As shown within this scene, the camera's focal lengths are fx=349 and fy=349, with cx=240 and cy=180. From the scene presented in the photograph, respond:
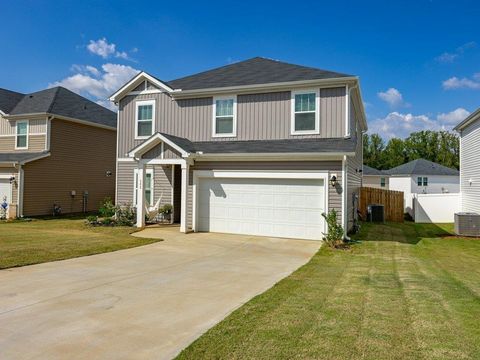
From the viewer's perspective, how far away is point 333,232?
1068cm

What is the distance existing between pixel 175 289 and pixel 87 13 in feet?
44.3

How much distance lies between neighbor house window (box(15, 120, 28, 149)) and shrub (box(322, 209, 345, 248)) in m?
17.8

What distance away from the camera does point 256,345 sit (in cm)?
374

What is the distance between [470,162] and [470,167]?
260mm

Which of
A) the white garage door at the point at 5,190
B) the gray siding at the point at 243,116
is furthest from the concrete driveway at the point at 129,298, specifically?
the white garage door at the point at 5,190

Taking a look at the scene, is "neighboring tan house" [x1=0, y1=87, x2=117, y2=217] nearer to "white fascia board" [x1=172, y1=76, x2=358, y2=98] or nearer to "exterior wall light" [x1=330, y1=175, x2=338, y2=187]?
"white fascia board" [x1=172, y1=76, x2=358, y2=98]

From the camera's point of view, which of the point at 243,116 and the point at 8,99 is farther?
the point at 8,99

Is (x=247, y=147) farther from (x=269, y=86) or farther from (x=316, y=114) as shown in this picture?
(x=316, y=114)

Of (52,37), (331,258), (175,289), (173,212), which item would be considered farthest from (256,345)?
(52,37)

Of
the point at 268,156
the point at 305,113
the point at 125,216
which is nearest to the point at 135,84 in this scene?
the point at 125,216

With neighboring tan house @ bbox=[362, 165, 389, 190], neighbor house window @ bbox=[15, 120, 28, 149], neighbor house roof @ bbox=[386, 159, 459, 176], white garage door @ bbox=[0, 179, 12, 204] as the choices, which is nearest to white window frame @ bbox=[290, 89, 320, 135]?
white garage door @ bbox=[0, 179, 12, 204]

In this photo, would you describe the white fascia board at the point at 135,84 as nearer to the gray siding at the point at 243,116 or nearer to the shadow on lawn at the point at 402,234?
the gray siding at the point at 243,116

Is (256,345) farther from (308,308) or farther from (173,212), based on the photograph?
(173,212)

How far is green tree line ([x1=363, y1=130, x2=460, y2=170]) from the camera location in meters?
56.2
